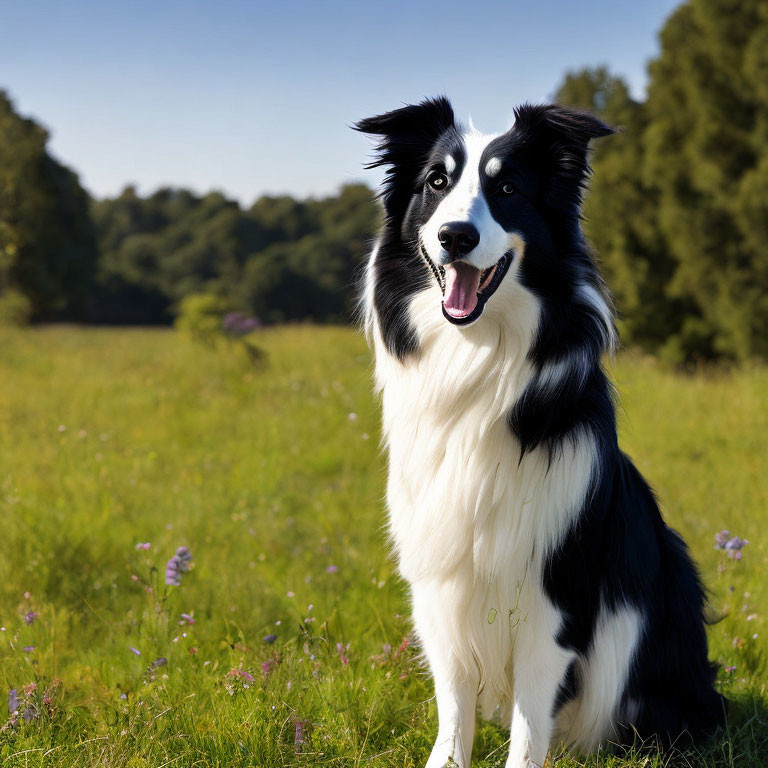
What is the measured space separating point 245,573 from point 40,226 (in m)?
31.4

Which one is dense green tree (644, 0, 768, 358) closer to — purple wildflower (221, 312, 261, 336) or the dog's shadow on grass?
purple wildflower (221, 312, 261, 336)

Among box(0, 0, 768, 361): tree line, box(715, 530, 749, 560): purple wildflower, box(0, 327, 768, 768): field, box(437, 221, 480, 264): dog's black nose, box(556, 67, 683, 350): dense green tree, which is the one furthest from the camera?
box(556, 67, 683, 350): dense green tree

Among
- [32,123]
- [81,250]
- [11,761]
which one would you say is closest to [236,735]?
[11,761]

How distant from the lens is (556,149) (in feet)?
8.04

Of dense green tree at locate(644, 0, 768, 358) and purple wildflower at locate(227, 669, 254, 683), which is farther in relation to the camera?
dense green tree at locate(644, 0, 768, 358)

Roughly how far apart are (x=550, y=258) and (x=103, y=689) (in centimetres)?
229

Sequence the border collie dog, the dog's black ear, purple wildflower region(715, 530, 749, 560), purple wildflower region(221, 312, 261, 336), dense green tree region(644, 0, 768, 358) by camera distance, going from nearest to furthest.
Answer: the border collie dog → the dog's black ear → purple wildflower region(715, 530, 749, 560) → purple wildflower region(221, 312, 261, 336) → dense green tree region(644, 0, 768, 358)

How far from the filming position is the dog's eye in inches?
97.2

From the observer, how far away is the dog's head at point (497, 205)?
2264 mm

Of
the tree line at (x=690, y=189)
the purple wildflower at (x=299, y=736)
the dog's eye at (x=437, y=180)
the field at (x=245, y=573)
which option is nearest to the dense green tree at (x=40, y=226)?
the tree line at (x=690, y=189)

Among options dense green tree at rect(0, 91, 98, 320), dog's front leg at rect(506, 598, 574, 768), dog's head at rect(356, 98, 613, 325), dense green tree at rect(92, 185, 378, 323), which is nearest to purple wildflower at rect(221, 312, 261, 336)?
dog's head at rect(356, 98, 613, 325)

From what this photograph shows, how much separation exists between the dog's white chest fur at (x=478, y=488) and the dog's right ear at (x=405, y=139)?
1.52ft

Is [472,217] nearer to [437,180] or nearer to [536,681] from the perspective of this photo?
[437,180]

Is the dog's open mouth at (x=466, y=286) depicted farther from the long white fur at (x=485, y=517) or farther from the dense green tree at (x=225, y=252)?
the dense green tree at (x=225, y=252)
